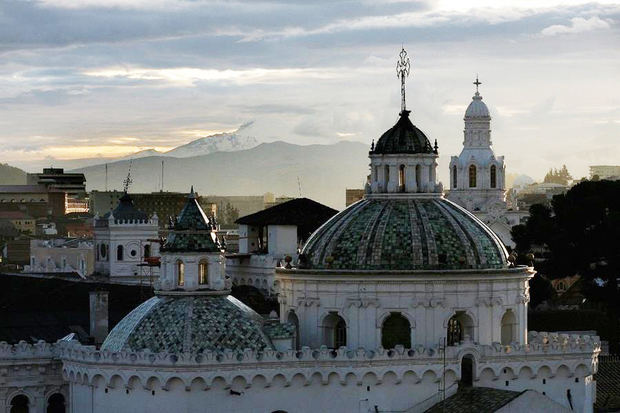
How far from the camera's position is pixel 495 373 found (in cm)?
8131

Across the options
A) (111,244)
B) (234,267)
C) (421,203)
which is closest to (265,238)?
(234,267)

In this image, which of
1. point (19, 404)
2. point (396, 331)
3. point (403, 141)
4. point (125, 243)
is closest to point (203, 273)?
point (396, 331)

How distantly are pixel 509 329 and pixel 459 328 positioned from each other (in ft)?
8.63

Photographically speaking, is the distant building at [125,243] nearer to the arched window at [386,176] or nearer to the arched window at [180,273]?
the arched window at [386,176]

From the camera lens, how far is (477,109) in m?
173

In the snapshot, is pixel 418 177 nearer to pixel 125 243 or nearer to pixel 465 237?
pixel 465 237

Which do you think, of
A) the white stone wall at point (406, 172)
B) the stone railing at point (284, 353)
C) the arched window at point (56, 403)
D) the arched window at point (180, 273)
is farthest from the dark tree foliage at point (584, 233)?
the arched window at point (180, 273)

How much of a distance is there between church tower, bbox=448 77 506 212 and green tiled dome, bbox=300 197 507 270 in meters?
90.2

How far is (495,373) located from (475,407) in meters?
2.86

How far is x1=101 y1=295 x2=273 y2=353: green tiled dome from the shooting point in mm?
78125

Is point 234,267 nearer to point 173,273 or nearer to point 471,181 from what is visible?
point 173,273

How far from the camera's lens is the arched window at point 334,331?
82250 mm

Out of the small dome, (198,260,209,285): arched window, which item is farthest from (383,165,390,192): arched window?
the small dome

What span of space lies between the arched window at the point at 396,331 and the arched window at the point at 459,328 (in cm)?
154
